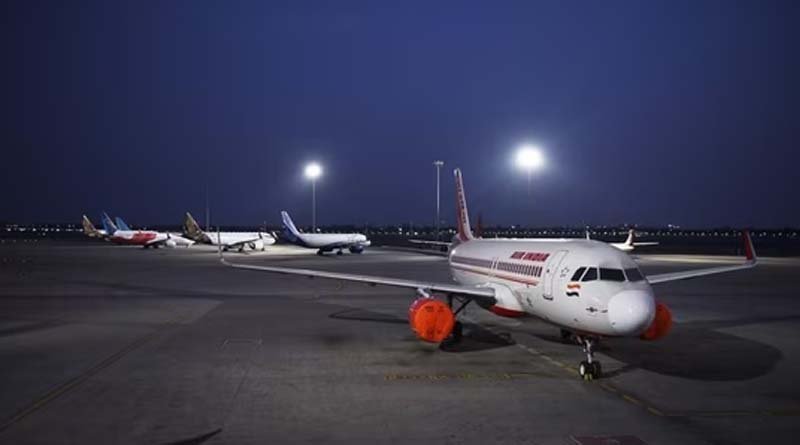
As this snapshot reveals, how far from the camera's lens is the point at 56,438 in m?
12.8

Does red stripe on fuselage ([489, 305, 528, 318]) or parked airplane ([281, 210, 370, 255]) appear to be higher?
parked airplane ([281, 210, 370, 255])

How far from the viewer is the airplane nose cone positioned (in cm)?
1588

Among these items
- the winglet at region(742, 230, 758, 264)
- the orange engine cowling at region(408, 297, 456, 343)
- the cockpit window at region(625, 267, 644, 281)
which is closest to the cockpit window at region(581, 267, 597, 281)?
the cockpit window at region(625, 267, 644, 281)

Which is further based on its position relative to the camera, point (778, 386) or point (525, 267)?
point (525, 267)

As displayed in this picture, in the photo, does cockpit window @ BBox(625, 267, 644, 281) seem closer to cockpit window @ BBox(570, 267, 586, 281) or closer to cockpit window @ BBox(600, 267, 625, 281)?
cockpit window @ BBox(600, 267, 625, 281)

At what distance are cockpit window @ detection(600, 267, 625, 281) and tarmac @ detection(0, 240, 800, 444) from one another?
2891mm

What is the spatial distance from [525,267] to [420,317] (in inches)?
157

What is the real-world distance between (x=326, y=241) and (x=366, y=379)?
72.0m

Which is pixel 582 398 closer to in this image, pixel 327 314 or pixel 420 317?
pixel 420 317

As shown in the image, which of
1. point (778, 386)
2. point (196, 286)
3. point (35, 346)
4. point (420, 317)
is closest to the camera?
point (778, 386)

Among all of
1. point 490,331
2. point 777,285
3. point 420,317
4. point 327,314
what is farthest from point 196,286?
point 777,285

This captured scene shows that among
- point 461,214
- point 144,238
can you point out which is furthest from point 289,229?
point 461,214

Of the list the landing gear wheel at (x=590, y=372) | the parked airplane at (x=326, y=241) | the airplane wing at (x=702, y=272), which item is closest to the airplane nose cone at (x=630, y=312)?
the landing gear wheel at (x=590, y=372)

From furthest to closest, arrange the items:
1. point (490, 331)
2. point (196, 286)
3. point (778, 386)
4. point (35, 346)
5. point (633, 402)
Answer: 1. point (196, 286)
2. point (490, 331)
3. point (35, 346)
4. point (778, 386)
5. point (633, 402)
